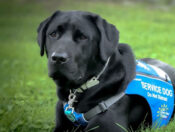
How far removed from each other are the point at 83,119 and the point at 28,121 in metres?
0.93

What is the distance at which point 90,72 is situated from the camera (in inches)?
145

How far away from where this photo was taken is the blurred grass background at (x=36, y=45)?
4621 millimetres

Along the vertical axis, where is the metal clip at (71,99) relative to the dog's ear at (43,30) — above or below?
below

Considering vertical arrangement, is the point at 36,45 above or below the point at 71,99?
below

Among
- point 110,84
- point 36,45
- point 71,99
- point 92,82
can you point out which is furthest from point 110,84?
point 36,45

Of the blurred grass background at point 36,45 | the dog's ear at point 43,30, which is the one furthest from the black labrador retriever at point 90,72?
the blurred grass background at point 36,45

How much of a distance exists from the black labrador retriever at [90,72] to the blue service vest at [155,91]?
0.18 feet

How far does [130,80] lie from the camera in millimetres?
3844

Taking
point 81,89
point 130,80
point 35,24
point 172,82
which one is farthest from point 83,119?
point 35,24

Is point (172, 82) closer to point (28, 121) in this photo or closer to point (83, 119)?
point (83, 119)

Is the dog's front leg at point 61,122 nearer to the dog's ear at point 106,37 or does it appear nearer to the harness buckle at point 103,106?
the harness buckle at point 103,106

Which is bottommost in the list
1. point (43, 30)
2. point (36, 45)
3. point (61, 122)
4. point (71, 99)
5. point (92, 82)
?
point (36, 45)

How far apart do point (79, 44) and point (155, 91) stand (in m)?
1.12

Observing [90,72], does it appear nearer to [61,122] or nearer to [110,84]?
[110,84]
